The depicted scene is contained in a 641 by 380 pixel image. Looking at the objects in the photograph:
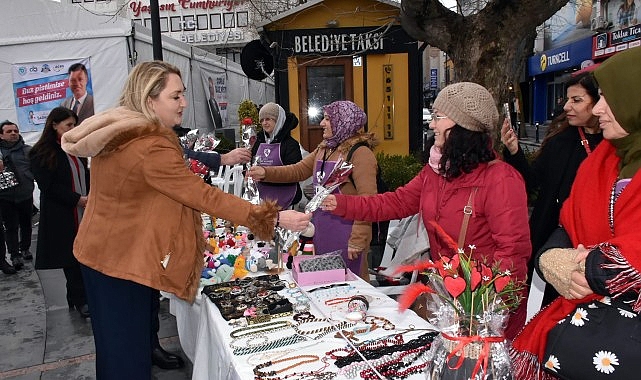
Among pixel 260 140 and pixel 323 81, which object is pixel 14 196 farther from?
pixel 323 81

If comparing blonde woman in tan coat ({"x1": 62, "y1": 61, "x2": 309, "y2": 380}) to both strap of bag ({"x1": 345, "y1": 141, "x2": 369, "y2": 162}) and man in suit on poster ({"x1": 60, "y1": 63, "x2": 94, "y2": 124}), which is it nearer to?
strap of bag ({"x1": 345, "y1": 141, "x2": 369, "y2": 162})

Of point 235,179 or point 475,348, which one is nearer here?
point 475,348

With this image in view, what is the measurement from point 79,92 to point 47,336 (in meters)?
5.44

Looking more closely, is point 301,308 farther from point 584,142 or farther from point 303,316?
point 584,142

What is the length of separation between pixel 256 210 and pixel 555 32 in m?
25.1

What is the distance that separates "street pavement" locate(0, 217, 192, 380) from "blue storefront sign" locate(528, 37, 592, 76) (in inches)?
748

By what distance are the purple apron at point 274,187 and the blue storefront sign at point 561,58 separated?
675 inches

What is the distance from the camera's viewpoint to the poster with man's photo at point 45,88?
8648mm

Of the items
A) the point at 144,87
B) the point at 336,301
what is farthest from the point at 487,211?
the point at 144,87

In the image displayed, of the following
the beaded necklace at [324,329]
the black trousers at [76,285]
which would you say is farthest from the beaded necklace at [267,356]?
the black trousers at [76,285]

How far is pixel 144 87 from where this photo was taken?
2367 millimetres

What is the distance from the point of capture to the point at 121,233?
2.33 m

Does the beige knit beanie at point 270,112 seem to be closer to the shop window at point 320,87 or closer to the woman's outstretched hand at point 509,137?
the woman's outstretched hand at point 509,137

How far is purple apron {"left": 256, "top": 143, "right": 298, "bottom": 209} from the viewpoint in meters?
5.23
